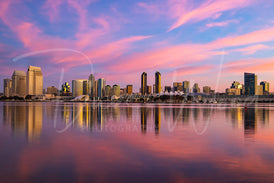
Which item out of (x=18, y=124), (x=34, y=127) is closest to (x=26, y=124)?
(x=18, y=124)

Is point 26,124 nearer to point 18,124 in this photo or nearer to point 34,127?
point 18,124

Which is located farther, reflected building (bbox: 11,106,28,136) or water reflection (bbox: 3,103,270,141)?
water reflection (bbox: 3,103,270,141)

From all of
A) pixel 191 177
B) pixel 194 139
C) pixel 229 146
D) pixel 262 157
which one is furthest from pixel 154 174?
pixel 194 139

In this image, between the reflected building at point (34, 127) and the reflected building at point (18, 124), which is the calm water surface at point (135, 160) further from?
the reflected building at point (18, 124)

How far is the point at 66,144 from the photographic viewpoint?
18.9 meters

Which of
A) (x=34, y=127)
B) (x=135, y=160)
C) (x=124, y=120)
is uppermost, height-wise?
(x=135, y=160)

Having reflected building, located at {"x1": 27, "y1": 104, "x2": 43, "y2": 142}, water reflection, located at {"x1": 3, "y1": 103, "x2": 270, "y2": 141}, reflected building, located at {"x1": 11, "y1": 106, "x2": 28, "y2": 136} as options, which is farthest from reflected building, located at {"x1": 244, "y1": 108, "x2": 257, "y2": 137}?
reflected building, located at {"x1": 11, "y1": 106, "x2": 28, "y2": 136}

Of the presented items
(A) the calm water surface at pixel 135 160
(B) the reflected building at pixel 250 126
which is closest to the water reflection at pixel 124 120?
(B) the reflected building at pixel 250 126

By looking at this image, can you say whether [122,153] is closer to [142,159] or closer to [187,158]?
[142,159]

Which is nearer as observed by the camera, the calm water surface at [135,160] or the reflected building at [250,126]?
the calm water surface at [135,160]

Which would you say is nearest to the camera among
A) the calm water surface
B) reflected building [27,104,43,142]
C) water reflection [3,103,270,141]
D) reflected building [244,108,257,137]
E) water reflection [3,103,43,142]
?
the calm water surface

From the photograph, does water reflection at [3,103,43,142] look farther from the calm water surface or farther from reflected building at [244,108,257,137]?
reflected building at [244,108,257,137]

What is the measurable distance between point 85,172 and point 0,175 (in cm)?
367

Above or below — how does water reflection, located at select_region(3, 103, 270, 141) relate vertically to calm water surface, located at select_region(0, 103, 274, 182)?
below
